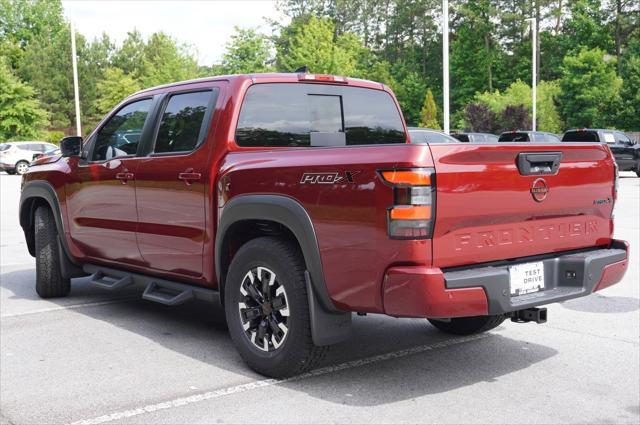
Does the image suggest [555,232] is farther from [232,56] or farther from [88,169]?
[232,56]

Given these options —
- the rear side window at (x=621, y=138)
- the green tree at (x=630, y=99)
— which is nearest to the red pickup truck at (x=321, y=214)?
the rear side window at (x=621, y=138)

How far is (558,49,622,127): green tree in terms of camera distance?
45812 millimetres

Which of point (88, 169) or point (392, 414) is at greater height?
point (88, 169)

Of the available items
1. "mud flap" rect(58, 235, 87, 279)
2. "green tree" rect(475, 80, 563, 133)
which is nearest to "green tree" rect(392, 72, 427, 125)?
"green tree" rect(475, 80, 563, 133)

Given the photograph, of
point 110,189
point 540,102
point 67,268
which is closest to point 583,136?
point 67,268

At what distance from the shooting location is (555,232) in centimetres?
439

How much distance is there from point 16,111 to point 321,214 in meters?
52.5

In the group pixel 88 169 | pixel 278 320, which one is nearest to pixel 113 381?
pixel 278 320

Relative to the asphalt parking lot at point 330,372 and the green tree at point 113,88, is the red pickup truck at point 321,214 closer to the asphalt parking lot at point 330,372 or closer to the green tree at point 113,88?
the asphalt parking lot at point 330,372

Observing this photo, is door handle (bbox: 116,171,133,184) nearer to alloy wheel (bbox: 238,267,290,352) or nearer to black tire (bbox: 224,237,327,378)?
black tire (bbox: 224,237,327,378)

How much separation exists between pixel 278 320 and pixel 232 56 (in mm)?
48775

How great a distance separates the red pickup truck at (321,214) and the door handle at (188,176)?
1cm

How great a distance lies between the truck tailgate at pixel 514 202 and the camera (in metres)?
3.85

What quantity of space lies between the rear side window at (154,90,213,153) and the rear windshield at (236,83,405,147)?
1.19 feet
